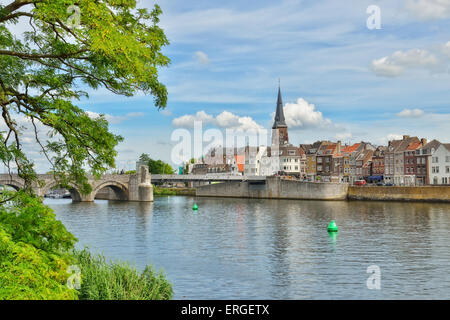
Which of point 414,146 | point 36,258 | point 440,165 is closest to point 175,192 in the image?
point 414,146

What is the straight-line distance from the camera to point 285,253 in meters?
37.2

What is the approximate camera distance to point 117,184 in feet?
382

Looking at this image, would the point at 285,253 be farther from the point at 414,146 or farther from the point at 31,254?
the point at 414,146

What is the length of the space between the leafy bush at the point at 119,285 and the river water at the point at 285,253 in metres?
3.22

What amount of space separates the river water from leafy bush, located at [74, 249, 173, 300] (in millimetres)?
3218

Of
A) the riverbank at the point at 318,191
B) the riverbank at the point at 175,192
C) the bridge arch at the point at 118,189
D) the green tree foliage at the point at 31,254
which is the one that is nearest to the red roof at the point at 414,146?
the riverbank at the point at 318,191

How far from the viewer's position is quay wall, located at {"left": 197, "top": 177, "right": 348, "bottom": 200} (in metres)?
108

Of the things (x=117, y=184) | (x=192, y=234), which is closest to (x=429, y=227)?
(x=192, y=234)

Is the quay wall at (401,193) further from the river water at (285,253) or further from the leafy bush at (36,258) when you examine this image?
the leafy bush at (36,258)

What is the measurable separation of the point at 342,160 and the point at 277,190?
35.7 m

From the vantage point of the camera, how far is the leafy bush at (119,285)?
18.1 m

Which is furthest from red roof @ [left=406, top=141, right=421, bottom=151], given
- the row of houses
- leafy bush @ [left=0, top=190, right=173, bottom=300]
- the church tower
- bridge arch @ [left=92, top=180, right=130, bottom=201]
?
leafy bush @ [left=0, top=190, right=173, bottom=300]

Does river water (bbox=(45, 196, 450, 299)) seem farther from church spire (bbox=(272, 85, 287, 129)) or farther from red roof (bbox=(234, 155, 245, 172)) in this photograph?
red roof (bbox=(234, 155, 245, 172))

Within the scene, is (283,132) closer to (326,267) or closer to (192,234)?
(192,234)
